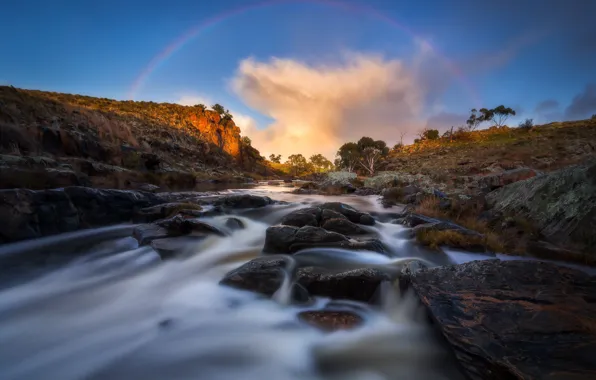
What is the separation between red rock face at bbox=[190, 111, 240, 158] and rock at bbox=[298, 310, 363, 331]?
9770 cm

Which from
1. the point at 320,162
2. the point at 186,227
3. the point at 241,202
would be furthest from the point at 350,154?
the point at 320,162

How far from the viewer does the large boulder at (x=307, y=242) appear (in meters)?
5.50

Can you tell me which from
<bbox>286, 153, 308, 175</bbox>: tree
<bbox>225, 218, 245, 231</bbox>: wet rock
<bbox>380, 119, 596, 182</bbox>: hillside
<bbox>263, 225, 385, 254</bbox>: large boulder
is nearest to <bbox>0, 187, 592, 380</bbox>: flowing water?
<bbox>263, 225, 385, 254</bbox>: large boulder

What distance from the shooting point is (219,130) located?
106938mm

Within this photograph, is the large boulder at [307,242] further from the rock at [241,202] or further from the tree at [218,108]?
the tree at [218,108]

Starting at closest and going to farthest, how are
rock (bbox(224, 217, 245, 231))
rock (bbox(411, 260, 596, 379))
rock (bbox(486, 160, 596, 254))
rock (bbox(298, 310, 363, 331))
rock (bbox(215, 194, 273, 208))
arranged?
rock (bbox(411, 260, 596, 379)), rock (bbox(298, 310, 363, 331)), rock (bbox(486, 160, 596, 254)), rock (bbox(224, 217, 245, 231)), rock (bbox(215, 194, 273, 208))

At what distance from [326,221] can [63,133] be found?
1935 centimetres

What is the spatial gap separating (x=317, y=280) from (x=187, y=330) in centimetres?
194

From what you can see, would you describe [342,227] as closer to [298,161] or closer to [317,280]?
[317,280]

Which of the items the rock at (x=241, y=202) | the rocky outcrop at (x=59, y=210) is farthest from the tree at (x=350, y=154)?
the rocky outcrop at (x=59, y=210)

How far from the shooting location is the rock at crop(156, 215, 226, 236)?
22.5ft

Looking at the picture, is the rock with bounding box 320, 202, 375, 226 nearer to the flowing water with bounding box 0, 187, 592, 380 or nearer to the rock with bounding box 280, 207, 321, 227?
the rock with bounding box 280, 207, 321, 227

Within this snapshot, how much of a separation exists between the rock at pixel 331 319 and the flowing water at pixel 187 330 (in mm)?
88

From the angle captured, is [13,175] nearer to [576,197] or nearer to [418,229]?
[418,229]
